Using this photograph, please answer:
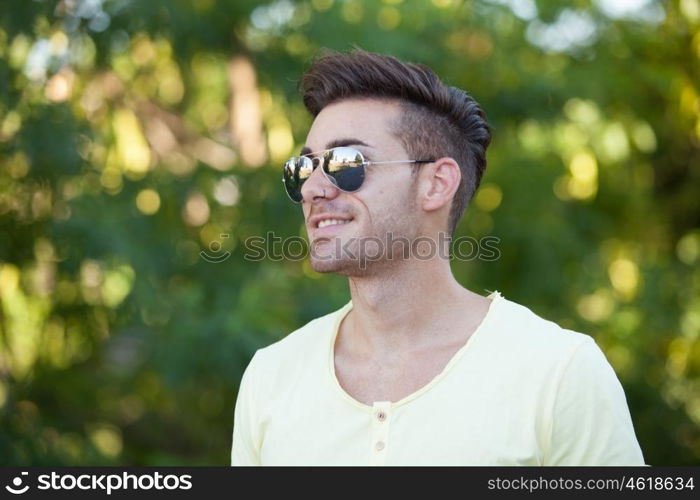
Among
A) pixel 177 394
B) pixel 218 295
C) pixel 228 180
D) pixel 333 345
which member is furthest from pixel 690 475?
pixel 177 394

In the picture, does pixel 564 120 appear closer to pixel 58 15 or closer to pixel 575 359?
pixel 58 15

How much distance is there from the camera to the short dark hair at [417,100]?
2932mm

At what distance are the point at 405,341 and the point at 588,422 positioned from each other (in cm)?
60

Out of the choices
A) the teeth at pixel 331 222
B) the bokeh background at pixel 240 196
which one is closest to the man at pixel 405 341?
the teeth at pixel 331 222

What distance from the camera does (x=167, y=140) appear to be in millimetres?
8688

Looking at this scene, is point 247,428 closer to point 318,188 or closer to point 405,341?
point 405,341

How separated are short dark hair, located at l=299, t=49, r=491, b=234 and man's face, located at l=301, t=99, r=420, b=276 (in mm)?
44

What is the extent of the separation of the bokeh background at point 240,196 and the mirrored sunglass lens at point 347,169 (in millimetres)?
3655

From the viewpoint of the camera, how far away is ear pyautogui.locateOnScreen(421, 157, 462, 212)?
293 cm

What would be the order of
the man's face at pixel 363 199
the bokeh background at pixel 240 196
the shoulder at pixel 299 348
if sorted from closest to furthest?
the man's face at pixel 363 199 → the shoulder at pixel 299 348 → the bokeh background at pixel 240 196

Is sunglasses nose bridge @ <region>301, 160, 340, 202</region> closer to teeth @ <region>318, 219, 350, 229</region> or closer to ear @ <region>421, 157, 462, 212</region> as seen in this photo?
teeth @ <region>318, 219, 350, 229</region>

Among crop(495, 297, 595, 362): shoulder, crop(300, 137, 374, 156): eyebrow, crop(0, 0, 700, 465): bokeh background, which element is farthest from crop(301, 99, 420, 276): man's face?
crop(0, 0, 700, 465): bokeh background

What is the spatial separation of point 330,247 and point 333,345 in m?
0.31

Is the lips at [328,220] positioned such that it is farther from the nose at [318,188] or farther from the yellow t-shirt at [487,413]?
the yellow t-shirt at [487,413]
